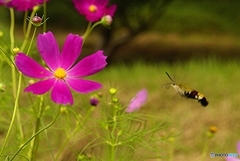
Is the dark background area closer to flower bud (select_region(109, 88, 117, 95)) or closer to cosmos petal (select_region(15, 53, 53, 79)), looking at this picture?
Result: flower bud (select_region(109, 88, 117, 95))

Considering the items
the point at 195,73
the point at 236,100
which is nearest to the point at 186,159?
the point at 236,100

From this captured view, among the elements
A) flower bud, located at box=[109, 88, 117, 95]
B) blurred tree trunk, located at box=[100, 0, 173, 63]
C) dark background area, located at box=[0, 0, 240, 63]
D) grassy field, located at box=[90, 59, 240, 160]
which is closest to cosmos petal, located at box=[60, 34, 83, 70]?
flower bud, located at box=[109, 88, 117, 95]

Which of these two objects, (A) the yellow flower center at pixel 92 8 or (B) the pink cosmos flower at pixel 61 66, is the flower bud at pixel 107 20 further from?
(B) the pink cosmos flower at pixel 61 66

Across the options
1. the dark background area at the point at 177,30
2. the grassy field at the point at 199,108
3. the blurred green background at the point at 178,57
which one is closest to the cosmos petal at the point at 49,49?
the blurred green background at the point at 178,57

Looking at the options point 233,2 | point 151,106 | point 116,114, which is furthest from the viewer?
point 233,2

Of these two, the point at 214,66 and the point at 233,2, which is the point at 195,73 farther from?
the point at 233,2
